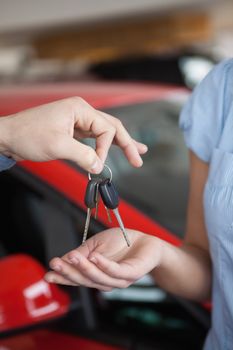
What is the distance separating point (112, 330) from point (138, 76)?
238 cm

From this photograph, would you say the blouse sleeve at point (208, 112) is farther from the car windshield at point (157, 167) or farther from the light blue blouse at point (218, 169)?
the car windshield at point (157, 167)

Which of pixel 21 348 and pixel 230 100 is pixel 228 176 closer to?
pixel 230 100

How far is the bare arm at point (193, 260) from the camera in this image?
0.93 m

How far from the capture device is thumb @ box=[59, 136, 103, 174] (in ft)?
2.09

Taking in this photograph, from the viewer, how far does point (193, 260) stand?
943 millimetres

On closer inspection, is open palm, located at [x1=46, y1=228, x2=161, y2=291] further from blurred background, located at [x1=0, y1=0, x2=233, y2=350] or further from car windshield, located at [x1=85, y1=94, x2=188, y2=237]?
car windshield, located at [x1=85, y1=94, x2=188, y2=237]

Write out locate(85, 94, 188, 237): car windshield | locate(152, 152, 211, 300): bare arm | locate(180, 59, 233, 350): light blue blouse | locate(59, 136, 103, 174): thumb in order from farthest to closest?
locate(85, 94, 188, 237): car windshield → locate(152, 152, 211, 300): bare arm → locate(180, 59, 233, 350): light blue blouse → locate(59, 136, 103, 174): thumb

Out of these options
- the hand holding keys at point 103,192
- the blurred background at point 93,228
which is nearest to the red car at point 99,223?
the blurred background at point 93,228

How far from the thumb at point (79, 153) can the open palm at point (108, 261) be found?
0.36 feet

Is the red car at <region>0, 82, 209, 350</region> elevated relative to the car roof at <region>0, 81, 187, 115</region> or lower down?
lower down

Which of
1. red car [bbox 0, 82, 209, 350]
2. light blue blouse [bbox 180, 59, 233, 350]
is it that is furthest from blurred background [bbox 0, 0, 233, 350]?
light blue blouse [bbox 180, 59, 233, 350]

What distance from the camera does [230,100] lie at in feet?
2.89

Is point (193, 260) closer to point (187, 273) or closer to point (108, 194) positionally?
point (187, 273)

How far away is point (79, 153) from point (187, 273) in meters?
0.39
